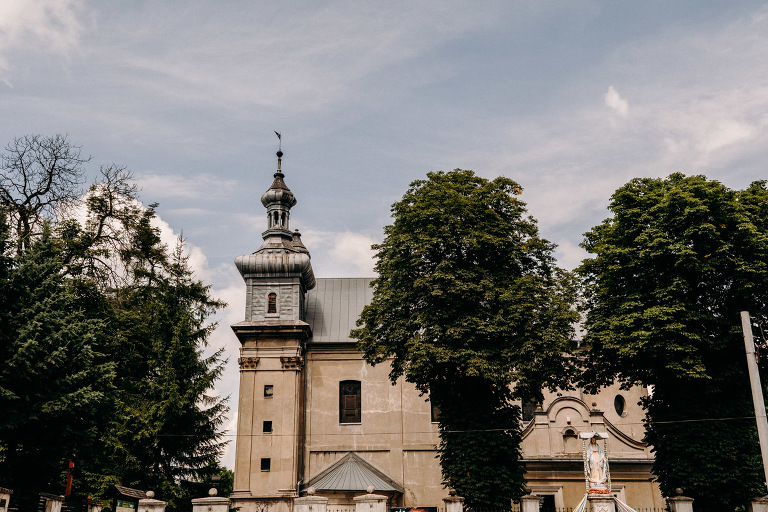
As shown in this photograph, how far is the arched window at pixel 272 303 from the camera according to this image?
32.4m

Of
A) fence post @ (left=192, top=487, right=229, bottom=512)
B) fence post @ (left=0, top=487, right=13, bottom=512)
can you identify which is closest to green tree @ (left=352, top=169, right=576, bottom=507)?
fence post @ (left=192, top=487, right=229, bottom=512)

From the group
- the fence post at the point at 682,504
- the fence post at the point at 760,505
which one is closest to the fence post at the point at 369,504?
the fence post at the point at 682,504

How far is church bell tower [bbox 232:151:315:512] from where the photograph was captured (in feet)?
95.5

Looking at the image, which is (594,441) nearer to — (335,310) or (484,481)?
(484,481)

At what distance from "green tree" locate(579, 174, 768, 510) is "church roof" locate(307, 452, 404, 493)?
11.2m

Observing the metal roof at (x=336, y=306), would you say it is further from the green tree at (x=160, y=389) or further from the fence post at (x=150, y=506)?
the fence post at (x=150, y=506)

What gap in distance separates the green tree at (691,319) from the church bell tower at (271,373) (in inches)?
546

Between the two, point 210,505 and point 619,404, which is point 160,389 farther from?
point 619,404

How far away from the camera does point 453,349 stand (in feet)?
73.4

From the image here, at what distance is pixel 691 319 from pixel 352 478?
1503cm

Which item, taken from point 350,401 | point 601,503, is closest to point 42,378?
point 350,401

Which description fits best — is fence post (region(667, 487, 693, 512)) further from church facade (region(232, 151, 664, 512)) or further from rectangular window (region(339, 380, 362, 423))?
rectangular window (region(339, 380, 362, 423))

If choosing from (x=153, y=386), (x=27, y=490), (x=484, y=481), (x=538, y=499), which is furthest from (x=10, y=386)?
(x=538, y=499)

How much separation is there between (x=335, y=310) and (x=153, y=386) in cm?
1129
